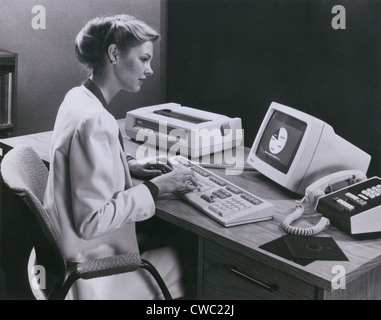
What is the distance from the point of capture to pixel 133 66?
1.93m

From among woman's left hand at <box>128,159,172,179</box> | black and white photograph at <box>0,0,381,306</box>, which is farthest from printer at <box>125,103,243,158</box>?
woman's left hand at <box>128,159,172,179</box>

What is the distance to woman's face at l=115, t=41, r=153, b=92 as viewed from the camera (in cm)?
191

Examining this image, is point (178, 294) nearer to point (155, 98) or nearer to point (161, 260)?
point (161, 260)

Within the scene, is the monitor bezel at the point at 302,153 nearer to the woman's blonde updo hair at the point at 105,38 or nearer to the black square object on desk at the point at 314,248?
the black square object on desk at the point at 314,248

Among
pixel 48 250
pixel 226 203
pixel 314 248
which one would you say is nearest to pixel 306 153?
pixel 226 203

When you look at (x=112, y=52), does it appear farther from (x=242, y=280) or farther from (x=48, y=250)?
(x=242, y=280)

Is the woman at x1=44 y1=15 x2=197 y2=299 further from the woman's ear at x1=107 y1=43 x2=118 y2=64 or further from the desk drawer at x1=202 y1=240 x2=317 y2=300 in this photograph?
the desk drawer at x1=202 y1=240 x2=317 y2=300

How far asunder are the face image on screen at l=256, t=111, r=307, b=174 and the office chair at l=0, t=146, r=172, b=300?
605 millimetres

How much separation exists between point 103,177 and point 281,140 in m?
0.70

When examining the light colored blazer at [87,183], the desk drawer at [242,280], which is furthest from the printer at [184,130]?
the desk drawer at [242,280]

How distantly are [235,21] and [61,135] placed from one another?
1.22 meters
